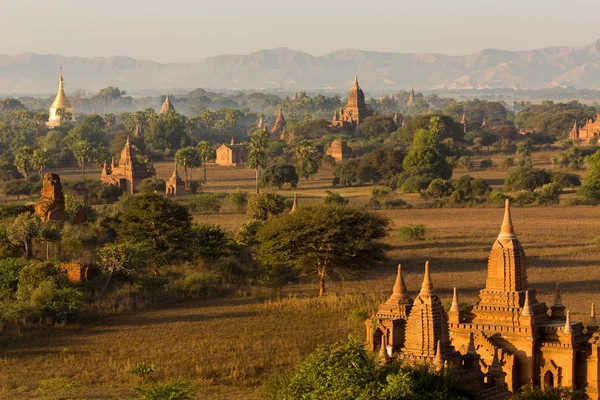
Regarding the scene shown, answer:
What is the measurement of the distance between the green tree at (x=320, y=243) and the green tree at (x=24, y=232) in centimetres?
766

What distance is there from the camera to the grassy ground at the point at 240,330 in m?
27.6

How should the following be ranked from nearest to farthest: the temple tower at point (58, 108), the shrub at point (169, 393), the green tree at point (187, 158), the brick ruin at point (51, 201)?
the shrub at point (169, 393) → the brick ruin at point (51, 201) → the green tree at point (187, 158) → the temple tower at point (58, 108)

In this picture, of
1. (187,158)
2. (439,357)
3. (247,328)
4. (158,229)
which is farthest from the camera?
(187,158)

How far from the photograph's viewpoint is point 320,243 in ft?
125

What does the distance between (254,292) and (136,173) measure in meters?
37.3

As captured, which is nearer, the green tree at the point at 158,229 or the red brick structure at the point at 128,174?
the green tree at the point at 158,229

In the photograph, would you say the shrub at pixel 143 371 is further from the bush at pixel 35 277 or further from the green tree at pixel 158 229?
the green tree at pixel 158 229

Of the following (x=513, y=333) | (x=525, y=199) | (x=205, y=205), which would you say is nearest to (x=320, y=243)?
(x=513, y=333)

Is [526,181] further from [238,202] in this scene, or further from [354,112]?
[354,112]

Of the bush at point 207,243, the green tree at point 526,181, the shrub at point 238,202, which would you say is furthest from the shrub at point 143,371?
the green tree at point 526,181

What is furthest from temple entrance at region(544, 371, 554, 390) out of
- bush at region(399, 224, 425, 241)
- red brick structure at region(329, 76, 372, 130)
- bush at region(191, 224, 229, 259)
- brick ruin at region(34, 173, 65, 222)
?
red brick structure at region(329, 76, 372, 130)

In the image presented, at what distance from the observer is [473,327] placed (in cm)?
2502

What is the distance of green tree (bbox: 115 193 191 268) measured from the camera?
137ft

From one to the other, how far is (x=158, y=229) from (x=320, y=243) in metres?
6.65
